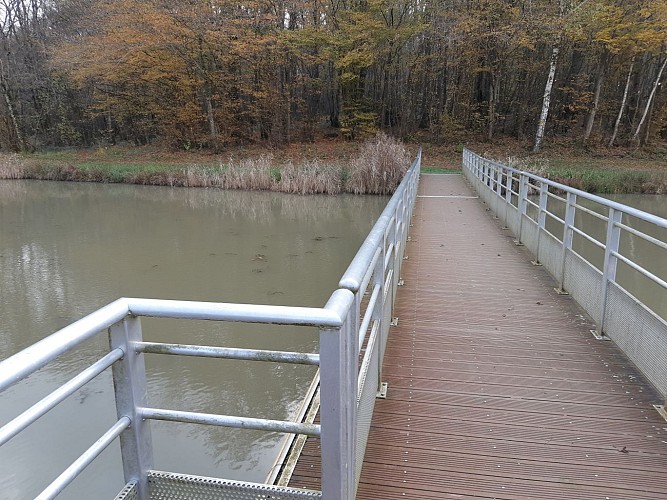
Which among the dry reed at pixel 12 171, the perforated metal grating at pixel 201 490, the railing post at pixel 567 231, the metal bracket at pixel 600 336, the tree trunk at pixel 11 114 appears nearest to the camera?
the perforated metal grating at pixel 201 490

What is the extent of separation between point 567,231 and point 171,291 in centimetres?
609

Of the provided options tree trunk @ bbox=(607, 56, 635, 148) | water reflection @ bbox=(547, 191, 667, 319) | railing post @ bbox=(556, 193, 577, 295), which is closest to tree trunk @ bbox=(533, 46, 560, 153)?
tree trunk @ bbox=(607, 56, 635, 148)

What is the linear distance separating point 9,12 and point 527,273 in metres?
39.2

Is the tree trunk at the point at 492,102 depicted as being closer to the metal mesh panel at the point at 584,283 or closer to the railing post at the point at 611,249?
the metal mesh panel at the point at 584,283

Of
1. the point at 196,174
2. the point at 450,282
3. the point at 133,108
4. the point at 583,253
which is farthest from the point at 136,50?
the point at 450,282

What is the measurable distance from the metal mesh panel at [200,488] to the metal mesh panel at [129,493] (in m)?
0.06

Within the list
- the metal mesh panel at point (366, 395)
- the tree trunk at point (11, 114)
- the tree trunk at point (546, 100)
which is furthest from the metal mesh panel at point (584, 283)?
the tree trunk at point (11, 114)

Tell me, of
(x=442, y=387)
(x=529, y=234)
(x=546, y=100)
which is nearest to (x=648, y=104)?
(x=546, y=100)

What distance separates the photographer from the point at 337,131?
1330 inches

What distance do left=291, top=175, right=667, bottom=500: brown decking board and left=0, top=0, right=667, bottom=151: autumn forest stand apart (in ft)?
80.1

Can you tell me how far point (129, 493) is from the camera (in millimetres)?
2035

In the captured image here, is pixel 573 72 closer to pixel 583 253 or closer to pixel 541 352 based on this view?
pixel 583 253

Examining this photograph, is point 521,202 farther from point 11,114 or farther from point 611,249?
point 11,114

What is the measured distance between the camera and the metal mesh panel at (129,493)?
2.02m
